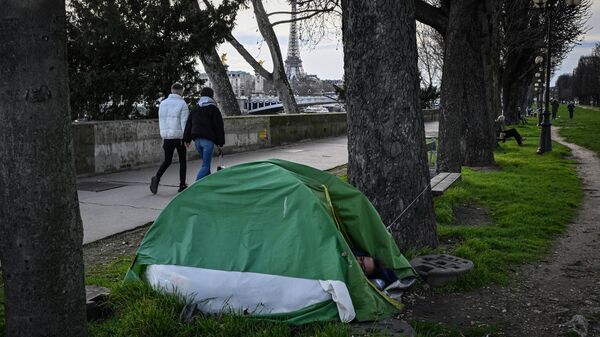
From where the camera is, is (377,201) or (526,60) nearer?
(377,201)

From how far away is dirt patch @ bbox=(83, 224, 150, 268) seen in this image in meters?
5.93

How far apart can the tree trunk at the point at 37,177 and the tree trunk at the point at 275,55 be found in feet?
78.7

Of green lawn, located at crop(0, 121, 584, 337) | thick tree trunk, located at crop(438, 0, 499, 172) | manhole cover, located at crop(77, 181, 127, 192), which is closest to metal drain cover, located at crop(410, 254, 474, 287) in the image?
green lawn, located at crop(0, 121, 584, 337)

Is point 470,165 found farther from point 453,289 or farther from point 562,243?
point 453,289

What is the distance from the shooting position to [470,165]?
1468 centimetres

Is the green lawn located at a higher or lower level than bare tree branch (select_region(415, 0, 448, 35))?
lower

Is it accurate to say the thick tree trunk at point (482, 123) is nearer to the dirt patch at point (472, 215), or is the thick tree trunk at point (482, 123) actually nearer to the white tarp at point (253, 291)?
the dirt patch at point (472, 215)

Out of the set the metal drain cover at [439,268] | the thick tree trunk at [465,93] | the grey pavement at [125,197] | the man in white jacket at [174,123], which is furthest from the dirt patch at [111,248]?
the thick tree trunk at [465,93]

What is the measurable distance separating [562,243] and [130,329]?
5.29 metres

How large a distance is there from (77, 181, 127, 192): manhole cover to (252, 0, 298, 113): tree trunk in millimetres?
17410

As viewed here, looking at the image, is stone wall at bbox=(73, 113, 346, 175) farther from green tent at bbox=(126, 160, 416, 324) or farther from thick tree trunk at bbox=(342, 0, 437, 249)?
green tent at bbox=(126, 160, 416, 324)

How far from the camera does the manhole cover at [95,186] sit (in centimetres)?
969

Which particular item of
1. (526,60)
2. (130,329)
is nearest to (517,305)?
(130,329)

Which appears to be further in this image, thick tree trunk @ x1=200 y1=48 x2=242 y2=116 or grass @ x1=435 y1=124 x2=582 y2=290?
thick tree trunk @ x1=200 y1=48 x2=242 y2=116
